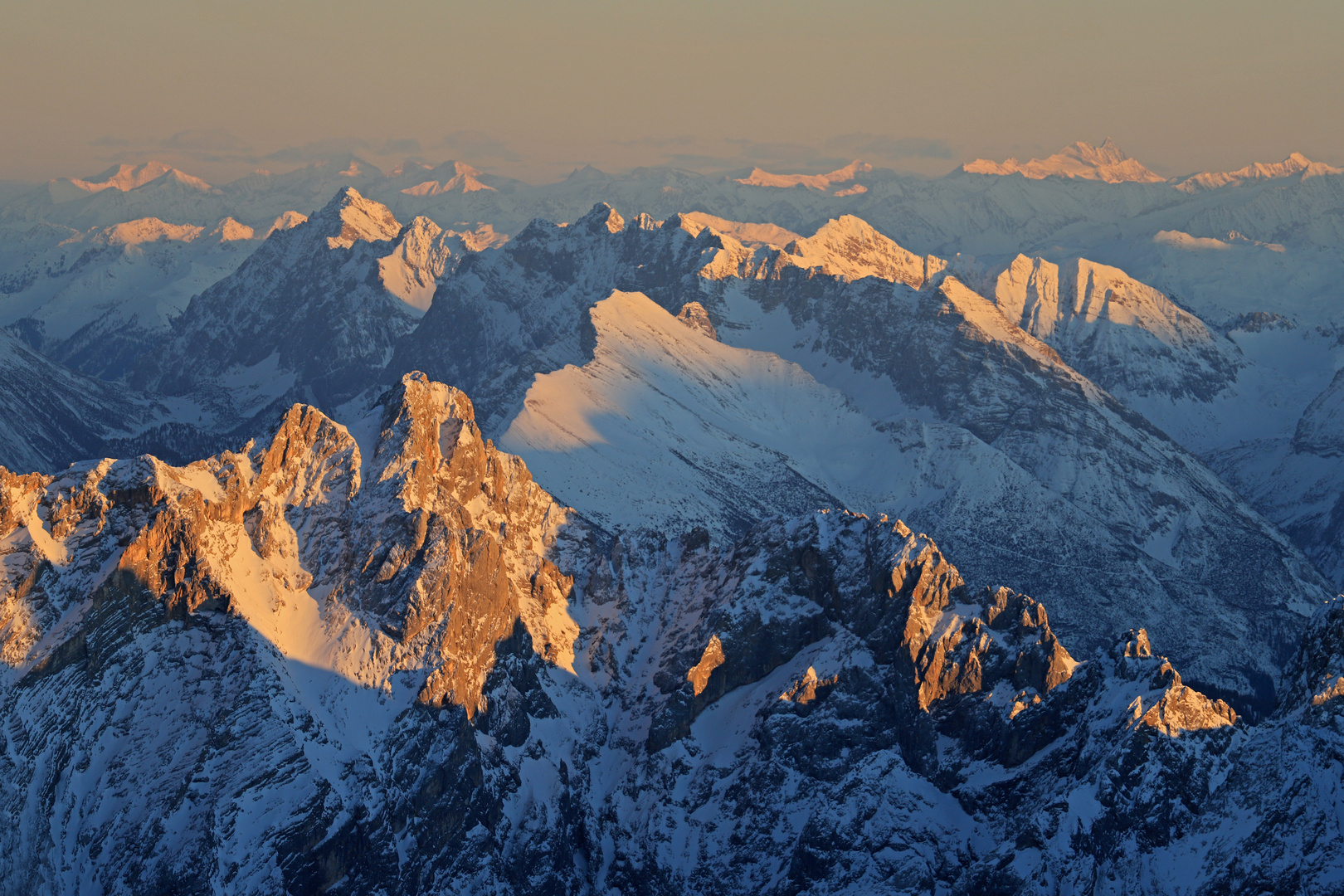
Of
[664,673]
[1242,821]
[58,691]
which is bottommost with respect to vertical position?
[664,673]

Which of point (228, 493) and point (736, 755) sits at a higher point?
point (228, 493)

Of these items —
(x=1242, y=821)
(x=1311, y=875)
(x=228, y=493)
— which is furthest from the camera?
(x=228, y=493)

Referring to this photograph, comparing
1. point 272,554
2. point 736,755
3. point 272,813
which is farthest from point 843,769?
point 272,554

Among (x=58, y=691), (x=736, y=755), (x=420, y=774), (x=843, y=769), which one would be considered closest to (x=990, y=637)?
(x=843, y=769)

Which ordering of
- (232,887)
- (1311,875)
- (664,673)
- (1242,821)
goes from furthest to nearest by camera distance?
(664,673) → (232,887) → (1242,821) → (1311,875)

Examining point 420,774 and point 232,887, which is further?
point 420,774

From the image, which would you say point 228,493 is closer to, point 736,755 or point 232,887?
point 232,887

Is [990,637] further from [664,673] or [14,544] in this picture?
[14,544]
